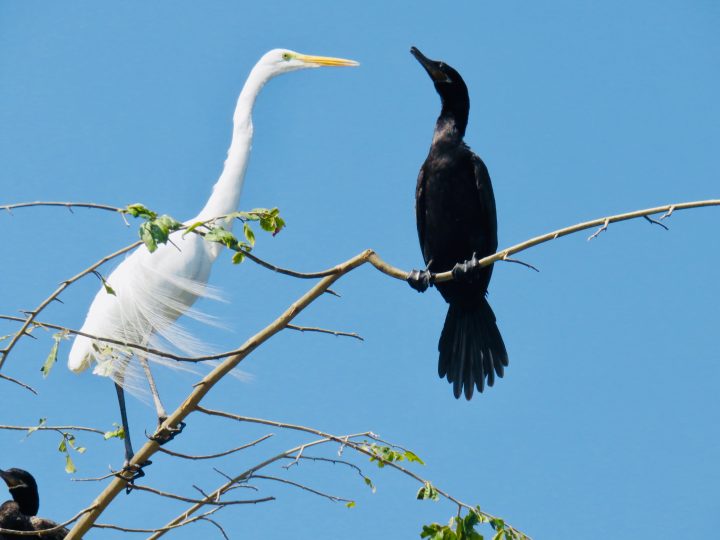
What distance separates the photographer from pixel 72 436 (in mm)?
4512

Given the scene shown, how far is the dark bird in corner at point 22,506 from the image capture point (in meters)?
5.26

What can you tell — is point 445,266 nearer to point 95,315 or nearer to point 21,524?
point 95,315

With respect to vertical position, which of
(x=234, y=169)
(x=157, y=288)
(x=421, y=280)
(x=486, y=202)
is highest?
(x=234, y=169)

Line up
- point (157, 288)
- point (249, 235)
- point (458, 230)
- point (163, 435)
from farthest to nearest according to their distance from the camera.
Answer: point (157, 288), point (458, 230), point (163, 435), point (249, 235)

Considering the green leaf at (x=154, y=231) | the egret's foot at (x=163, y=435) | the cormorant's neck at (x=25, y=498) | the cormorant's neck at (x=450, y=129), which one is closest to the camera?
the green leaf at (x=154, y=231)

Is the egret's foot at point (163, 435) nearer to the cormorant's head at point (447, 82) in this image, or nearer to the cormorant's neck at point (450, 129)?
the cormorant's neck at point (450, 129)

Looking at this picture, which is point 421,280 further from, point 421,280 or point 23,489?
point 23,489

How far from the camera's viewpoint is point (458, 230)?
535 centimetres

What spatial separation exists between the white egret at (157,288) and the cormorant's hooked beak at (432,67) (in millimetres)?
1331

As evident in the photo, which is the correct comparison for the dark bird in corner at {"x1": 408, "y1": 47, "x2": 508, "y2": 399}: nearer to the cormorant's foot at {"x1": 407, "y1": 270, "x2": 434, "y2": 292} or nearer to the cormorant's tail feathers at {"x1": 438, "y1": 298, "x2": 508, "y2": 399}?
the cormorant's tail feathers at {"x1": 438, "y1": 298, "x2": 508, "y2": 399}

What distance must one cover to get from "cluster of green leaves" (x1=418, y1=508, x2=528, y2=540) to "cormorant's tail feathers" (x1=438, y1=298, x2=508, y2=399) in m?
1.94

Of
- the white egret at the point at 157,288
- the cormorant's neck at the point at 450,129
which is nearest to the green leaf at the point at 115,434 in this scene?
the white egret at the point at 157,288

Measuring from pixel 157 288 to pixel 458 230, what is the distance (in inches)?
62.1

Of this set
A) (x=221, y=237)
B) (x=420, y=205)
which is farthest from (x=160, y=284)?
(x=221, y=237)
